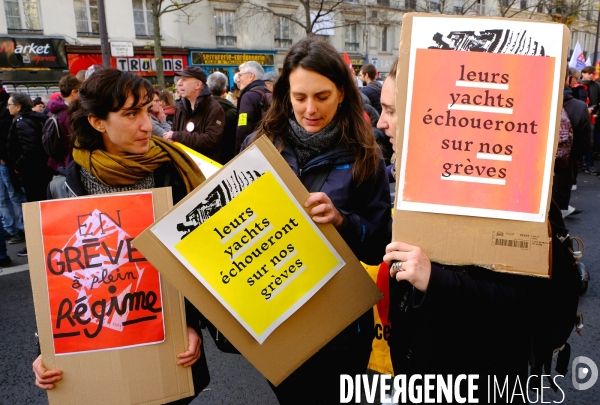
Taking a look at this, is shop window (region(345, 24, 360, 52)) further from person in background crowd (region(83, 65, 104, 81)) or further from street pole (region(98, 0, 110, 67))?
person in background crowd (region(83, 65, 104, 81))

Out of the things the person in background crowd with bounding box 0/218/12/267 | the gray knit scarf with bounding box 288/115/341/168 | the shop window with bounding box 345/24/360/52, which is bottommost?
the person in background crowd with bounding box 0/218/12/267

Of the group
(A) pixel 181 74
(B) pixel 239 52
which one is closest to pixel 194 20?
(B) pixel 239 52

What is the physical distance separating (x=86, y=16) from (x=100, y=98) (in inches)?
806

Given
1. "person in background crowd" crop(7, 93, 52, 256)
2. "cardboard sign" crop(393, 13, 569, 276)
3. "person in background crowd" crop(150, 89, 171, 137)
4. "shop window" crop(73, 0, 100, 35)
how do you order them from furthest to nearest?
"shop window" crop(73, 0, 100, 35) → "person in background crowd" crop(7, 93, 52, 256) → "person in background crowd" crop(150, 89, 171, 137) → "cardboard sign" crop(393, 13, 569, 276)

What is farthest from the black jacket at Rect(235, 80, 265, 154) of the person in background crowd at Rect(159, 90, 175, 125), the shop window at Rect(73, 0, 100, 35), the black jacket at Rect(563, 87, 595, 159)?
the shop window at Rect(73, 0, 100, 35)

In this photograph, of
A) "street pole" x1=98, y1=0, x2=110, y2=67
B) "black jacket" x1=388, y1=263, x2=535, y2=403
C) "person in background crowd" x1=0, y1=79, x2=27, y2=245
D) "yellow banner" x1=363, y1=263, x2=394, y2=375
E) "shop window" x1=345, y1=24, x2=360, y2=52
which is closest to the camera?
"black jacket" x1=388, y1=263, x2=535, y2=403

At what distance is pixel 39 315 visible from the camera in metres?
1.46

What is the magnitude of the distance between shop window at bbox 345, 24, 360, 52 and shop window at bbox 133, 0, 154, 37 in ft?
34.7

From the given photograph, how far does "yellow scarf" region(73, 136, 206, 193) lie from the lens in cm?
172

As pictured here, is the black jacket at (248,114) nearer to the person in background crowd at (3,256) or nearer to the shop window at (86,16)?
the person in background crowd at (3,256)

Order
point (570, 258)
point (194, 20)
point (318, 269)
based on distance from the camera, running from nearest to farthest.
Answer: point (570, 258)
point (318, 269)
point (194, 20)

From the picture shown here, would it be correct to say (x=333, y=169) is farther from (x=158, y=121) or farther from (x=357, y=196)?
(x=158, y=121)

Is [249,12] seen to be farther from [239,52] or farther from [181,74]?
[181,74]

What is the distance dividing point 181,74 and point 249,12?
18.9 metres
